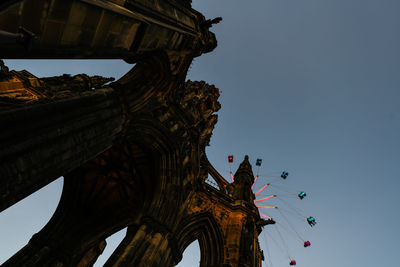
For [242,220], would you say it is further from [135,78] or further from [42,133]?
[42,133]

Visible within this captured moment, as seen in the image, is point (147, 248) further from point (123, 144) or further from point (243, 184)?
point (243, 184)

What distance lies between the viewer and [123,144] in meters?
14.8

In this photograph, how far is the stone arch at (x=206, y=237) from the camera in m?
14.2

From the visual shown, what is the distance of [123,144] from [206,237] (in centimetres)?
672

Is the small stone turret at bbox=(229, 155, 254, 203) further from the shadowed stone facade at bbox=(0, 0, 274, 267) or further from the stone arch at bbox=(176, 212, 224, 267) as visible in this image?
the stone arch at bbox=(176, 212, 224, 267)

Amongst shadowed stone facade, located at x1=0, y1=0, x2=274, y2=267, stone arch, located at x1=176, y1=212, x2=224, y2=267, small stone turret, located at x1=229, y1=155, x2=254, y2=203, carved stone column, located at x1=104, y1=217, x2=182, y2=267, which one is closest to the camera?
shadowed stone facade, located at x1=0, y1=0, x2=274, y2=267

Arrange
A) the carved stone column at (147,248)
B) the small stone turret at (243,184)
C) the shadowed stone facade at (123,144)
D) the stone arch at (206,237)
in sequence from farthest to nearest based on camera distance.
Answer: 1. the small stone turret at (243,184)
2. the stone arch at (206,237)
3. the carved stone column at (147,248)
4. the shadowed stone facade at (123,144)

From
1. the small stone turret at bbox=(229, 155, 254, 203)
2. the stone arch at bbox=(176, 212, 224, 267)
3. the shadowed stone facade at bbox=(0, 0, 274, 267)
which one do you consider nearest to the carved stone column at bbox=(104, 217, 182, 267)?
the shadowed stone facade at bbox=(0, 0, 274, 267)

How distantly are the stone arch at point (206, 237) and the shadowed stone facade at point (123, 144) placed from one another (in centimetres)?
5

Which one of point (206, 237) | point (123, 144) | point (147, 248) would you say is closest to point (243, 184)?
point (206, 237)

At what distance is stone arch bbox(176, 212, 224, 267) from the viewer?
14227mm

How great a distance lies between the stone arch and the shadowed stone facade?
54 mm

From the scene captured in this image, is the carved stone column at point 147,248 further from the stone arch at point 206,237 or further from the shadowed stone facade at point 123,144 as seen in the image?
the stone arch at point 206,237

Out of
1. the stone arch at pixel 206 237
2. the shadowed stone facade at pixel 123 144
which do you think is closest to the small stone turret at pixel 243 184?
the shadowed stone facade at pixel 123 144
